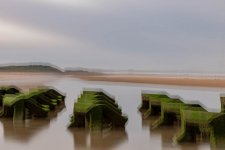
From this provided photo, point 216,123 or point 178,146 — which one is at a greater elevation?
point 216,123

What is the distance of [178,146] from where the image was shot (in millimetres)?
9141

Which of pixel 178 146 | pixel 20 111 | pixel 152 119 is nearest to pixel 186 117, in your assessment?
pixel 178 146

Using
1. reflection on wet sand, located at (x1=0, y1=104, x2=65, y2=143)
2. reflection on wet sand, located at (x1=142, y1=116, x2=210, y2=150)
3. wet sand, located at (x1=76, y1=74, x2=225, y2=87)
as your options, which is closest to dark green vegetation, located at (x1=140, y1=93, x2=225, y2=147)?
reflection on wet sand, located at (x1=142, y1=116, x2=210, y2=150)

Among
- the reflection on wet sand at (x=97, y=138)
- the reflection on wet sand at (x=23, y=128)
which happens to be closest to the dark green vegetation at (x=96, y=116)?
the reflection on wet sand at (x=97, y=138)

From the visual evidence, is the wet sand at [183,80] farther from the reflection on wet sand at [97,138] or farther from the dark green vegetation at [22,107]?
the reflection on wet sand at [97,138]

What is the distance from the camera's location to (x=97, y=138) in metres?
10.2

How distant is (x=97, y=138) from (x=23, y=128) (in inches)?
130

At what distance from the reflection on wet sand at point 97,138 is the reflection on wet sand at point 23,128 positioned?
1.47 metres

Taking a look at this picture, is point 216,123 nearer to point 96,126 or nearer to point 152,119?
point 96,126

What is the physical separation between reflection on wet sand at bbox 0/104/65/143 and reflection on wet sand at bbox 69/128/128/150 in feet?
4.81

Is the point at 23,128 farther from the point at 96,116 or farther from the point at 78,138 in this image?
the point at 96,116

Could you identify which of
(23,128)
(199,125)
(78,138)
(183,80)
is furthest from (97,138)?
(183,80)

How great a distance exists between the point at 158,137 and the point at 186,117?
4.74ft

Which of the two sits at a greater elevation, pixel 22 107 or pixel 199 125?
pixel 22 107
